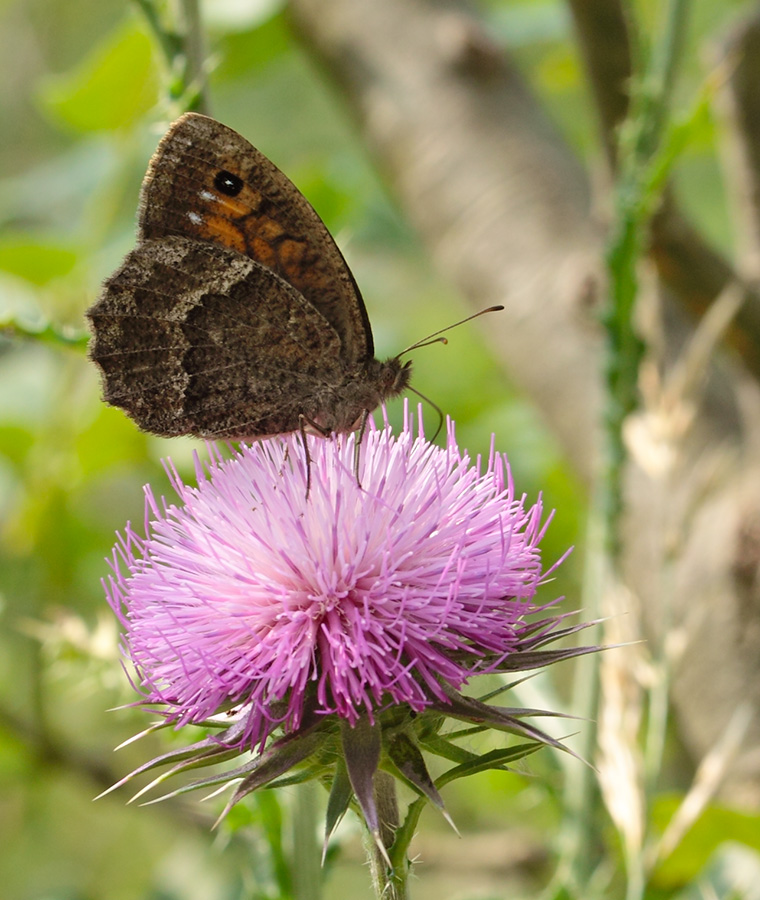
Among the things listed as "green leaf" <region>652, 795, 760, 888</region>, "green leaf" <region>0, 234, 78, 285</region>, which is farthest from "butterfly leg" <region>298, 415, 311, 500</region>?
"green leaf" <region>0, 234, 78, 285</region>

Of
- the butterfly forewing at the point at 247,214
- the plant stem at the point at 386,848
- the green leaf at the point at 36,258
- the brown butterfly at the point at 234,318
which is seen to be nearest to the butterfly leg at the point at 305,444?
the brown butterfly at the point at 234,318

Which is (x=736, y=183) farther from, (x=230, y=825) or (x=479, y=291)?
(x=230, y=825)

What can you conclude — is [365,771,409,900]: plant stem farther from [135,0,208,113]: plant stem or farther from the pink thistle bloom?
[135,0,208,113]: plant stem

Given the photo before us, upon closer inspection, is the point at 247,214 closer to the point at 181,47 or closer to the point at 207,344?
the point at 207,344

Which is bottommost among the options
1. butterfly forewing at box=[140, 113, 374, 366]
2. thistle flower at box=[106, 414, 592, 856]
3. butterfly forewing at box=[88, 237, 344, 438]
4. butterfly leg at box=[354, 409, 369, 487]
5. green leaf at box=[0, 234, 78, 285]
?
thistle flower at box=[106, 414, 592, 856]

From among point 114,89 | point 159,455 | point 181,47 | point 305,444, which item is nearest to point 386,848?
point 305,444

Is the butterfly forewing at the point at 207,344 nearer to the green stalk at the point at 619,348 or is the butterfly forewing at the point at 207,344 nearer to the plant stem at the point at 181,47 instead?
the plant stem at the point at 181,47

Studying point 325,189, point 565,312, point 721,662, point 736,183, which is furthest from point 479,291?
point 721,662
